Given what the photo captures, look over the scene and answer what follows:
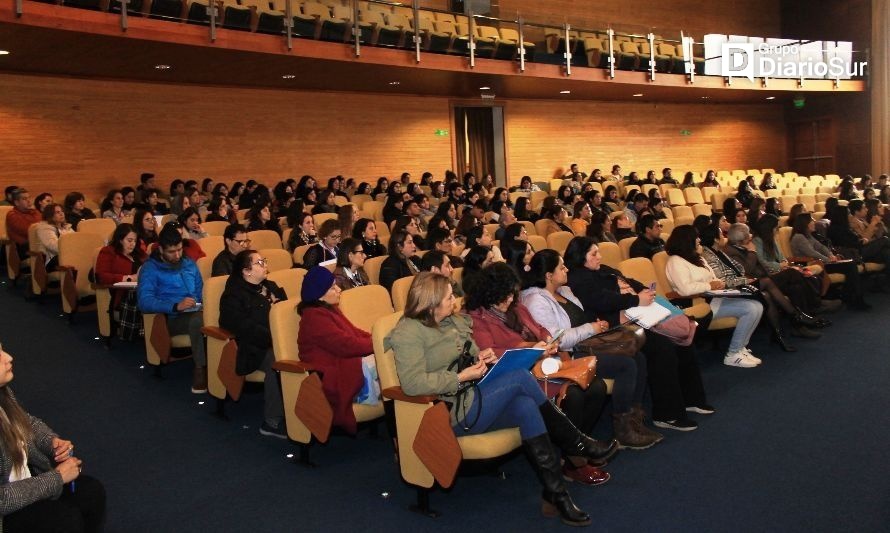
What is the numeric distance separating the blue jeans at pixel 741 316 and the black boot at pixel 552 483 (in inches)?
107

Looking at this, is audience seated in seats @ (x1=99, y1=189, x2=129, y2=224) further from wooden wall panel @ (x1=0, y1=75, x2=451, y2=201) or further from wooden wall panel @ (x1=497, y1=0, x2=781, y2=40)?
wooden wall panel @ (x1=497, y1=0, x2=781, y2=40)

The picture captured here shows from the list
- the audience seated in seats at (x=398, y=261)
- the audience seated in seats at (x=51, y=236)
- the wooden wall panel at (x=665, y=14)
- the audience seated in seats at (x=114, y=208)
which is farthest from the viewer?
the wooden wall panel at (x=665, y=14)

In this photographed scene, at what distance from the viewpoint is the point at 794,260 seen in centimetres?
712

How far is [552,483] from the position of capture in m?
3.26

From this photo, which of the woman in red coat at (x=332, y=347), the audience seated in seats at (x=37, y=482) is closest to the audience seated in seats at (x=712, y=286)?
the woman in red coat at (x=332, y=347)

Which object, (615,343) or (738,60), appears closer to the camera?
(615,343)

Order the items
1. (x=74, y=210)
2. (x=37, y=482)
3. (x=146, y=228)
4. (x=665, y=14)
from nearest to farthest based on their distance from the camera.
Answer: (x=37, y=482) < (x=146, y=228) < (x=74, y=210) < (x=665, y=14)

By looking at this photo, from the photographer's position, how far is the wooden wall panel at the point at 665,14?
16391 mm

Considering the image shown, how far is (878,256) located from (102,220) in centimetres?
783

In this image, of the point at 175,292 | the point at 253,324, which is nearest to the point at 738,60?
the point at 175,292

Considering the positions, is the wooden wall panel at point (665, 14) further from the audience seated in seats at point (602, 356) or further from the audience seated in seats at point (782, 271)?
the audience seated in seats at point (602, 356)

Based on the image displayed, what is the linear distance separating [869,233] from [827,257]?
1.42 m

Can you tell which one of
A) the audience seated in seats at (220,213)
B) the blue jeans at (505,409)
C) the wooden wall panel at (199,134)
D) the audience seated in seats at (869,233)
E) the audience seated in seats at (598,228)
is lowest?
the blue jeans at (505,409)

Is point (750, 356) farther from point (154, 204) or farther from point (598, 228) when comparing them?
point (154, 204)
